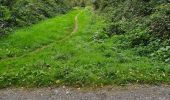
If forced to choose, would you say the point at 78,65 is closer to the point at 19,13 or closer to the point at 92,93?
the point at 92,93

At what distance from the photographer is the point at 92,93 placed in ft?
61.8

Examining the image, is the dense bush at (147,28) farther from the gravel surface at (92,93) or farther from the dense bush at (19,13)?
the dense bush at (19,13)

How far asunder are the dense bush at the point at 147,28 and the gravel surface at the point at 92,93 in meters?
4.74

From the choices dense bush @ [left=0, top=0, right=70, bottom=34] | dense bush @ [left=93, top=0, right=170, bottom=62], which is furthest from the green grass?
dense bush @ [left=0, top=0, right=70, bottom=34]

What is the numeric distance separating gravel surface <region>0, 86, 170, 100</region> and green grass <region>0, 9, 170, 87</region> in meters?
0.89

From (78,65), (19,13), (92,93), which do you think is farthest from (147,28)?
(19,13)

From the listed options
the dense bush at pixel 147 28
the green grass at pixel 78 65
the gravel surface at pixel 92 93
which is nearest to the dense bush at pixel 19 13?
the green grass at pixel 78 65

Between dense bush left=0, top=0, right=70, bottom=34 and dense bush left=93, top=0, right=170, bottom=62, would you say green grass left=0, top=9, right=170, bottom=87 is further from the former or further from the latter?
dense bush left=0, top=0, right=70, bottom=34

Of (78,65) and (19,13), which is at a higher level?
(78,65)

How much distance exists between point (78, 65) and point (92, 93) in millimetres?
4931

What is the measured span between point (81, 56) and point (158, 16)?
8.11m

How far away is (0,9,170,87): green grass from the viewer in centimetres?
2070

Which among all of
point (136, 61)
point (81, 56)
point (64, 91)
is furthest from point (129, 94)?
point (81, 56)

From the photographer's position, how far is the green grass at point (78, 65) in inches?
815
